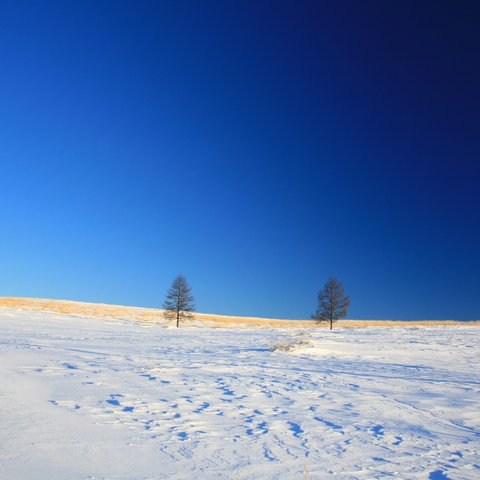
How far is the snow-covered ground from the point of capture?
15.8ft

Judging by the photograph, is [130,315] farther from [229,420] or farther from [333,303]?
[229,420]

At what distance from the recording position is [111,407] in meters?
7.13

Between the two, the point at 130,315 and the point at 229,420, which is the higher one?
the point at 229,420

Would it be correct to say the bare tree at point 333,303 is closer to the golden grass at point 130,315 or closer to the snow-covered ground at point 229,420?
the golden grass at point 130,315

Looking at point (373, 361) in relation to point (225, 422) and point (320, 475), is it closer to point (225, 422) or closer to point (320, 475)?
point (225, 422)

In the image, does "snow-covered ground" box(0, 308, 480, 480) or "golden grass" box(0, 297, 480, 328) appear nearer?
"snow-covered ground" box(0, 308, 480, 480)

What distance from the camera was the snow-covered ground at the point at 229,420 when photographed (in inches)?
190

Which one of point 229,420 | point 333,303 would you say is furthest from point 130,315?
point 229,420

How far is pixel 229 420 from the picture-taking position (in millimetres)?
6773

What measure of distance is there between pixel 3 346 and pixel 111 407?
31.3 feet

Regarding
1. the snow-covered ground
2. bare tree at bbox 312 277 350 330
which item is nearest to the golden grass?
bare tree at bbox 312 277 350 330

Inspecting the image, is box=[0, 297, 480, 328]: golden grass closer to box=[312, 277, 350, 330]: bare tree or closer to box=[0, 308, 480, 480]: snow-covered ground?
box=[312, 277, 350, 330]: bare tree

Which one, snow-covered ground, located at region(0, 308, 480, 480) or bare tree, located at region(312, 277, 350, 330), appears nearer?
snow-covered ground, located at region(0, 308, 480, 480)

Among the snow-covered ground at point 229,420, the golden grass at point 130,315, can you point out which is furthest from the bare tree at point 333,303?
the snow-covered ground at point 229,420
